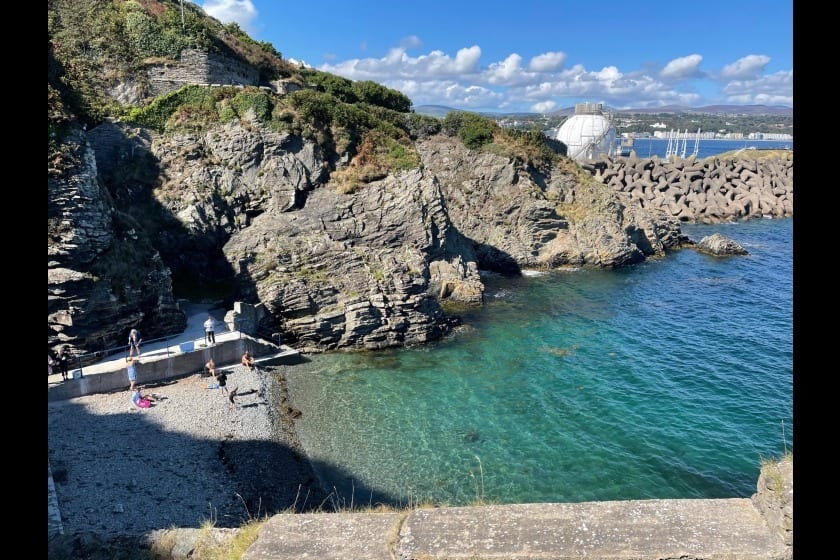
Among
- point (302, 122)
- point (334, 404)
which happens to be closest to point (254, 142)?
point (302, 122)

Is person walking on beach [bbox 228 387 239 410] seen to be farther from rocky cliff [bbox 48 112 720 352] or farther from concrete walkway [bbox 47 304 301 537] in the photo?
rocky cliff [bbox 48 112 720 352]

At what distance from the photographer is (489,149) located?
5153cm

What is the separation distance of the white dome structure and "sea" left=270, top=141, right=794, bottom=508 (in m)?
68.9

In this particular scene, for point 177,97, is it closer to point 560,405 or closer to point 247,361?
point 247,361

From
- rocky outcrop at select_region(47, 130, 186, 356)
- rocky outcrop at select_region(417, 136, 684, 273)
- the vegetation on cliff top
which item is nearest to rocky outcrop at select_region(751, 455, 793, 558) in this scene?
rocky outcrop at select_region(47, 130, 186, 356)

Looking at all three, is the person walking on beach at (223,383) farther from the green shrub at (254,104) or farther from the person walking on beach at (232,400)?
the green shrub at (254,104)

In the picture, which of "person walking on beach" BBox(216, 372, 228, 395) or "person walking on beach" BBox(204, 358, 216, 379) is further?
Answer: "person walking on beach" BBox(204, 358, 216, 379)

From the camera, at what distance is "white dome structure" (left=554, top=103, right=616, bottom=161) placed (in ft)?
332

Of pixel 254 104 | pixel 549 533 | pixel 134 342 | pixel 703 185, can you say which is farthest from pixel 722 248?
pixel 549 533

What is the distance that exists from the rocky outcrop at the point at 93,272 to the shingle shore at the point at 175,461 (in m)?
3.71

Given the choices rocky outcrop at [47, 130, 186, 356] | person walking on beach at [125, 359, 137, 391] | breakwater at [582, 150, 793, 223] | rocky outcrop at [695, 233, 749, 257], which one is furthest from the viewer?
breakwater at [582, 150, 793, 223]

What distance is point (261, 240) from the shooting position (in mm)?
32469

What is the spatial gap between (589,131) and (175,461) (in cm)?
10176
